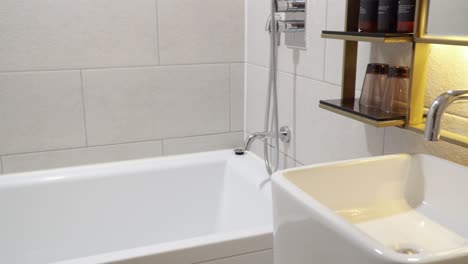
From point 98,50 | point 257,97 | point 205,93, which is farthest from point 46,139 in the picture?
point 257,97

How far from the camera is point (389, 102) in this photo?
1236 mm

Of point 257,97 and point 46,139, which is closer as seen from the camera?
point 46,139

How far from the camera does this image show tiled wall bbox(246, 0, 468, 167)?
49.8 inches

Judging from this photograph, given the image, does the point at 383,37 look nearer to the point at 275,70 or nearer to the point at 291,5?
the point at 291,5

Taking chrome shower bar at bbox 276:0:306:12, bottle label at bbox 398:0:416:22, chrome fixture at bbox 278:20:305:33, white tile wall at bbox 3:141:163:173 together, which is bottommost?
white tile wall at bbox 3:141:163:173

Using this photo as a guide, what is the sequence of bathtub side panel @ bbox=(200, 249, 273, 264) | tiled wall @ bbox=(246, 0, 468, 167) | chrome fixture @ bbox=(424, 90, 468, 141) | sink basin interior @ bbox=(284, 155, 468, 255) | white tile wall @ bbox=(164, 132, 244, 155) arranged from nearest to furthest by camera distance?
chrome fixture @ bbox=(424, 90, 468, 141)
sink basin interior @ bbox=(284, 155, 468, 255)
tiled wall @ bbox=(246, 0, 468, 167)
bathtub side panel @ bbox=(200, 249, 273, 264)
white tile wall @ bbox=(164, 132, 244, 155)

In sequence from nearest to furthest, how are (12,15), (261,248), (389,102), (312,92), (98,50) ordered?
(389,102) < (261,248) < (312,92) < (12,15) < (98,50)

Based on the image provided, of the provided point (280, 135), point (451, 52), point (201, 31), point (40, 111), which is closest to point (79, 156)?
point (40, 111)

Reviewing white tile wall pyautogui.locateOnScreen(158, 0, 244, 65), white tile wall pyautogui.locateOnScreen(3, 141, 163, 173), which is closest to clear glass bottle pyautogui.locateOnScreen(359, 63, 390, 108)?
white tile wall pyautogui.locateOnScreen(158, 0, 244, 65)

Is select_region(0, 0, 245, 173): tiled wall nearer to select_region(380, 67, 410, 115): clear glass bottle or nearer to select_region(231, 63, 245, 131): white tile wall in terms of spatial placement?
select_region(231, 63, 245, 131): white tile wall

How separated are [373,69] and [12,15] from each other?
1.50m

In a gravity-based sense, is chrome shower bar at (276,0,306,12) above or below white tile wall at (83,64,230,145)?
above

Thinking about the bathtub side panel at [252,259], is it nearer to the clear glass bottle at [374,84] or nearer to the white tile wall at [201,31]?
the clear glass bottle at [374,84]

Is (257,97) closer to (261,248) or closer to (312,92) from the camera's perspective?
(312,92)
